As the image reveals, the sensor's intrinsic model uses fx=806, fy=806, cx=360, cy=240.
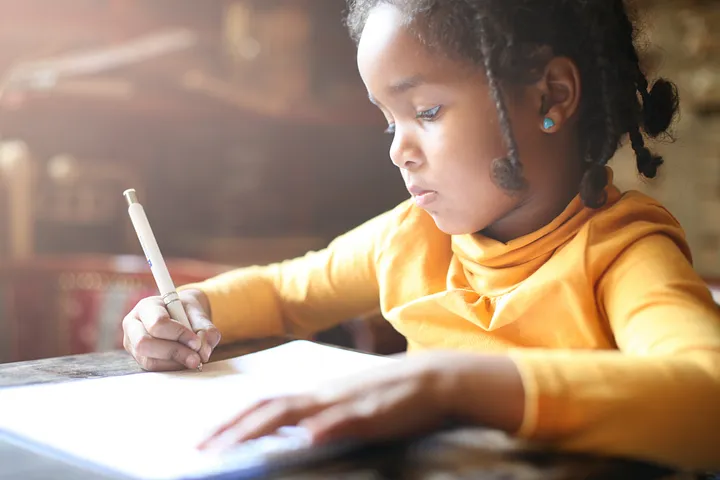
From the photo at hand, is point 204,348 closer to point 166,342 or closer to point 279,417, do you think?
point 166,342

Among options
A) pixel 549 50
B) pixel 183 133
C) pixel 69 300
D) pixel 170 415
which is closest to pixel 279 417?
pixel 170 415

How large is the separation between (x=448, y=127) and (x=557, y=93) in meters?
0.08

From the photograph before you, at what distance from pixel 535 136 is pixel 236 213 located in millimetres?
1610

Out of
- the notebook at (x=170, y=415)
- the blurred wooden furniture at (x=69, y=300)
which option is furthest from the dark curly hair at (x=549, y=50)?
the blurred wooden furniture at (x=69, y=300)

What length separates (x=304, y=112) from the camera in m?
2.16

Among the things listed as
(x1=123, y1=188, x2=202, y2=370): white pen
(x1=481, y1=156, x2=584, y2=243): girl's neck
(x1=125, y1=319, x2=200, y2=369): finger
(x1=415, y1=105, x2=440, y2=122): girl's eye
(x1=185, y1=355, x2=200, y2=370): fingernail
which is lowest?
(x1=185, y1=355, x2=200, y2=370): fingernail

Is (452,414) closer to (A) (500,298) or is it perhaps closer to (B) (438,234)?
(A) (500,298)

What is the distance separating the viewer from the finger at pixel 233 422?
0.41 m

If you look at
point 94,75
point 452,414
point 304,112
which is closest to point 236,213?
point 304,112

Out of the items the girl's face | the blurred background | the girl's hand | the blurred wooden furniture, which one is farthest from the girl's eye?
the blurred background

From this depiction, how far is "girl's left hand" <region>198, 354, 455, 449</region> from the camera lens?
38cm

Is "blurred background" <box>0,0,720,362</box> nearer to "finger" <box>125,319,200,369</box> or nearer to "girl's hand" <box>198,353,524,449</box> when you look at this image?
"finger" <box>125,319,200,369</box>

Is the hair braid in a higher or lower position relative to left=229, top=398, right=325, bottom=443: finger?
higher

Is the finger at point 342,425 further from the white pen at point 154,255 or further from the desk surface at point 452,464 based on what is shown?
the white pen at point 154,255
